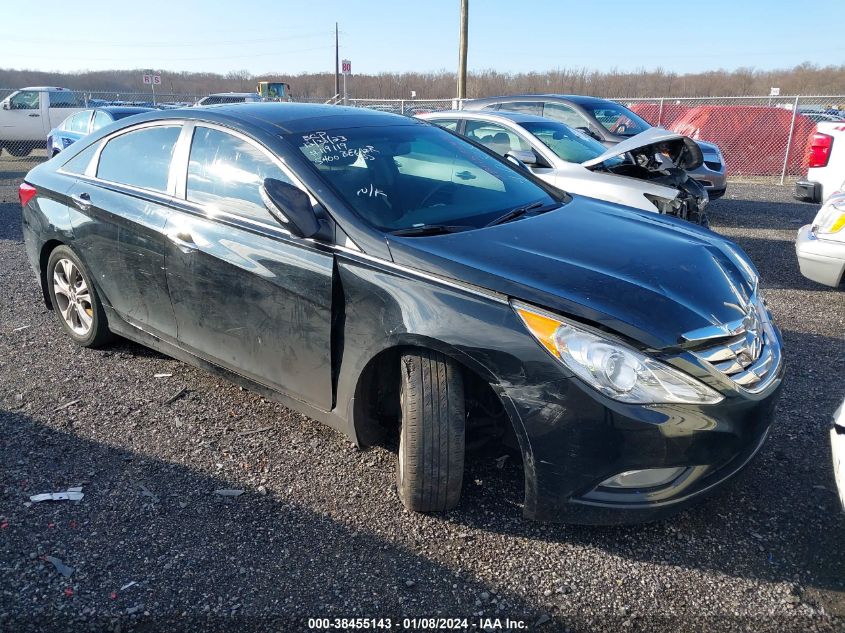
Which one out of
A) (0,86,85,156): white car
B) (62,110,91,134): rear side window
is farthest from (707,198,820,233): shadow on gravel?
(0,86,85,156): white car

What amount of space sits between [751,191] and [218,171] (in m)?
12.4

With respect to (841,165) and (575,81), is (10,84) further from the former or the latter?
(841,165)

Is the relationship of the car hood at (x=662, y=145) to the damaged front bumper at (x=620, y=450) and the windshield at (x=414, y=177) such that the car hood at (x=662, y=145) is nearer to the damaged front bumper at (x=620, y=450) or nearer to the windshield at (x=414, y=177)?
the windshield at (x=414, y=177)

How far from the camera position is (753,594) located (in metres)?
2.34

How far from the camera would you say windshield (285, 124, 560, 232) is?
3.05 meters

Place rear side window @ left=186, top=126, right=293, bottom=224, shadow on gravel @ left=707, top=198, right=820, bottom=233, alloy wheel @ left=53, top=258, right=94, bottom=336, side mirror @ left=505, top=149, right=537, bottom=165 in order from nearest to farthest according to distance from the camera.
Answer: rear side window @ left=186, top=126, right=293, bottom=224, alloy wheel @ left=53, top=258, right=94, bottom=336, side mirror @ left=505, top=149, right=537, bottom=165, shadow on gravel @ left=707, top=198, right=820, bottom=233

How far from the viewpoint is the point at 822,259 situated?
5242mm

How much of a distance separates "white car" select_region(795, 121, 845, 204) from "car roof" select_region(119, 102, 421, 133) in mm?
5330

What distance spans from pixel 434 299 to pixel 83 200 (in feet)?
8.85

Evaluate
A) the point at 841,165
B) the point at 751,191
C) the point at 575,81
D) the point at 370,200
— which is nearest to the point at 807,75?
the point at 575,81

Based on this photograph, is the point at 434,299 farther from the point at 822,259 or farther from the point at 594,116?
the point at 594,116

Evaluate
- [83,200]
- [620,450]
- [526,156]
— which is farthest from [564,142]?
[620,450]

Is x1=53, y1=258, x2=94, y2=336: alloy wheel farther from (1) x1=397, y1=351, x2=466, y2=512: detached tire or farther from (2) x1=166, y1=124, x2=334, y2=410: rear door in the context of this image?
(1) x1=397, y1=351, x2=466, y2=512: detached tire

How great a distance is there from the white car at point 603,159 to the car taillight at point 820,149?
1.52 metres
